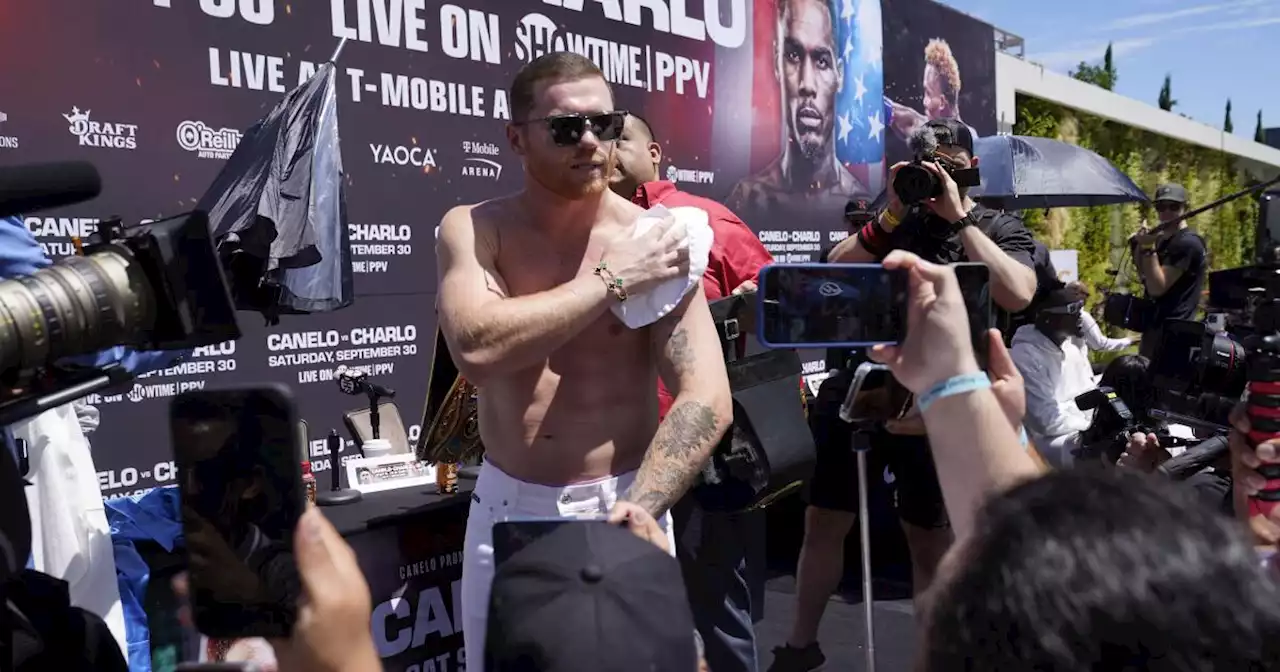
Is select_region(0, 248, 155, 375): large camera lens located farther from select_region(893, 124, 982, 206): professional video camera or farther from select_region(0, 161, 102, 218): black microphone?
select_region(893, 124, 982, 206): professional video camera

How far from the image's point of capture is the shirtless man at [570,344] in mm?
2119

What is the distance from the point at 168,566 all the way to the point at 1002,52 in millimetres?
11139

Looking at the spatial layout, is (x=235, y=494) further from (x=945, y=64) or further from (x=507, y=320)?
(x=945, y=64)

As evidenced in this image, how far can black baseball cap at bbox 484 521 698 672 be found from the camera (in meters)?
1.07

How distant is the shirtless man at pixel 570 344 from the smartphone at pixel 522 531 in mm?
866

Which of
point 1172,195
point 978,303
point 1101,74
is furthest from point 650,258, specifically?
point 1101,74

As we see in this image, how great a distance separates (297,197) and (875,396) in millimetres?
2663

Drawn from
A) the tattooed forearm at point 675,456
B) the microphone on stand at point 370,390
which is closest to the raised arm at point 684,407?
the tattooed forearm at point 675,456

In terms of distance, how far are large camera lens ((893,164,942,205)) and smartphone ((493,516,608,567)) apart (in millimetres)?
2254

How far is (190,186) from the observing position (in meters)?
4.11

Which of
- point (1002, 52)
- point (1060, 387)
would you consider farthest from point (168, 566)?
point (1002, 52)

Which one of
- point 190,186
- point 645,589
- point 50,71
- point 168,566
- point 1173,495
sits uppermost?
point 50,71

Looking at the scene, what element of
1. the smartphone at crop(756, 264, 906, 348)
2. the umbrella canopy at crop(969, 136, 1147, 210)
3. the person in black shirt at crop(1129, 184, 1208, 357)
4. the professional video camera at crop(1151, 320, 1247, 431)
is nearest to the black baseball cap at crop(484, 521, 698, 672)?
the smartphone at crop(756, 264, 906, 348)

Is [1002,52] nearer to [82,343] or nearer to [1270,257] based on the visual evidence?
[1270,257]
